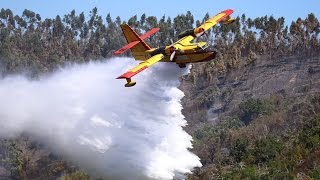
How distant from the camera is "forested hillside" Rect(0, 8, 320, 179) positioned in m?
40.7

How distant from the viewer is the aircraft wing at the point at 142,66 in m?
25.6

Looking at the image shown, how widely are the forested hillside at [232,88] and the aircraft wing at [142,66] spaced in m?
10.7

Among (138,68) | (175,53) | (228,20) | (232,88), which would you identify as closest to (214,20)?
(228,20)

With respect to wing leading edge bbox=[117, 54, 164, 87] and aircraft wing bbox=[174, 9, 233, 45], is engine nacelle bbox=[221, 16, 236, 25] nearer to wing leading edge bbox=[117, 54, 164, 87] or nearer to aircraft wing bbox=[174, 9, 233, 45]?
aircraft wing bbox=[174, 9, 233, 45]

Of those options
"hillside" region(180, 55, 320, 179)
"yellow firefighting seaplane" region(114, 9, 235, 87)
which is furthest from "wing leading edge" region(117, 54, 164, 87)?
"hillside" region(180, 55, 320, 179)

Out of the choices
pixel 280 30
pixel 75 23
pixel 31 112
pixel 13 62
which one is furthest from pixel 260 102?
pixel 75 23

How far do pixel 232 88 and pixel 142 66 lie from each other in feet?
188

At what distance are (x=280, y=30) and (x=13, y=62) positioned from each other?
4798 centimetres

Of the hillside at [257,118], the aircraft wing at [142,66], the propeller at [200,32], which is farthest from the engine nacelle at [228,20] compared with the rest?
the hillside at [257,118]

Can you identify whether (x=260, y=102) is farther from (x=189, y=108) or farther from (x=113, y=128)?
(x=113, y=128)

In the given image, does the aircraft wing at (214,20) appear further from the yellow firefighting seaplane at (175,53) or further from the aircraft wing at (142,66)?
the aircraft wing at (142,66)

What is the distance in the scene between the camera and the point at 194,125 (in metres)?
73.1

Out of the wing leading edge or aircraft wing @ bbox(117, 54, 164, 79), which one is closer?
the wing leading edge

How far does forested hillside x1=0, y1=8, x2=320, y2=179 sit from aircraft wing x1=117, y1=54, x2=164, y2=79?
35.2ft
